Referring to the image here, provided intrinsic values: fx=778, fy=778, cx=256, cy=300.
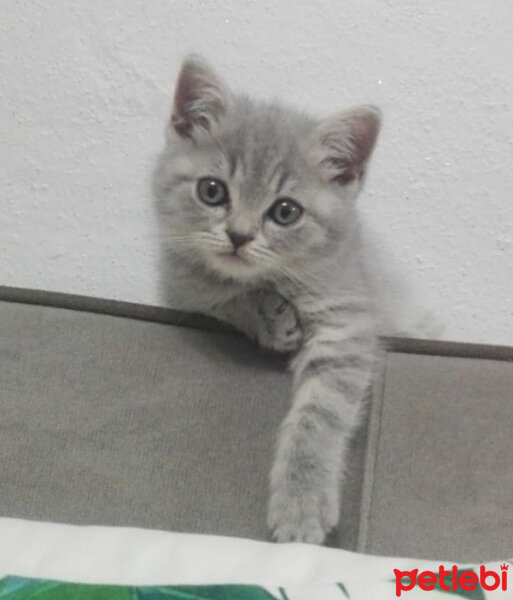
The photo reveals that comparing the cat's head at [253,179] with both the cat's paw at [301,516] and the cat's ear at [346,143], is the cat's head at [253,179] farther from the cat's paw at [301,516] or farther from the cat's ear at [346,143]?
the cat's paw at [301,516]

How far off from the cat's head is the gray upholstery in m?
0.13

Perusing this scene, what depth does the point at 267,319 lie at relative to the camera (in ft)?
3.29

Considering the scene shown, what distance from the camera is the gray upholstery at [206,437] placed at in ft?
2.54

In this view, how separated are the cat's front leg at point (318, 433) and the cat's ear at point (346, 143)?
8.4 inches

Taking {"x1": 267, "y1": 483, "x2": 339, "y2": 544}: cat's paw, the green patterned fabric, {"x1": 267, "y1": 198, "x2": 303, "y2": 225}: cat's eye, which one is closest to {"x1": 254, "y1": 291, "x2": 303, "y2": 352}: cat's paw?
{"x1": 267, "y1": 198, "x2": 303, "y2": 225}: cat's eye

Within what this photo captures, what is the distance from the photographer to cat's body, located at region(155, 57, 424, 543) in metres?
0.97

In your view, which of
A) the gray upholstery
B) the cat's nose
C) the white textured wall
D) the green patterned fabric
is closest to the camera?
the green patterned fabric

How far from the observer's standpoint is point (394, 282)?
1.17 metres

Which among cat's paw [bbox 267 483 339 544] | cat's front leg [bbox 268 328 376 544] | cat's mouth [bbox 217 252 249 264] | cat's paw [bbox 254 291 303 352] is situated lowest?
cat's paw [bbox 267 483 339 544]

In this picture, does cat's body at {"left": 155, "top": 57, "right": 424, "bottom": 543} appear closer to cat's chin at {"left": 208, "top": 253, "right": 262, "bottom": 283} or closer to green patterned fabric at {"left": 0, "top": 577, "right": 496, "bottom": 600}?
cat's chin at {"left": 208, "top": 253, "right": 262, "bottom": 283}

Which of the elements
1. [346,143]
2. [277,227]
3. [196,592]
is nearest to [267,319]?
[277,227]

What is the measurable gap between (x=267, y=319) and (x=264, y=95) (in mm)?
369

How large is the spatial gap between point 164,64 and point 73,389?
53cm

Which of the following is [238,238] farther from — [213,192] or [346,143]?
[346,143]
